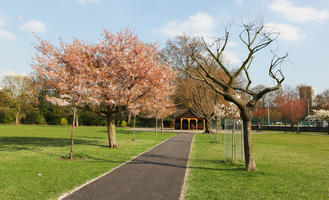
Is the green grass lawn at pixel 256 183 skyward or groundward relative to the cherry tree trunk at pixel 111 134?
groundward

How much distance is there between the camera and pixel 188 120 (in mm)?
50500

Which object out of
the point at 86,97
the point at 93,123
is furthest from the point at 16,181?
the point at 93,123

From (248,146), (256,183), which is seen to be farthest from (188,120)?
(256,183)

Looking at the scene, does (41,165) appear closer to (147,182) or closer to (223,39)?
(147,182)

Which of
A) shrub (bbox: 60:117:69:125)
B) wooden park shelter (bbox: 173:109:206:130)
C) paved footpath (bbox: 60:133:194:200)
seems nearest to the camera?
paved footpath (bbox: 60:133:194:200)

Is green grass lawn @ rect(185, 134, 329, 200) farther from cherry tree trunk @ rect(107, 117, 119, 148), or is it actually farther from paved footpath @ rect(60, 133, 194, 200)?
cherry tree trunk @ rect(107, 117, 119, 148)

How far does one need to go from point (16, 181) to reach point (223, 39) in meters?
8.64

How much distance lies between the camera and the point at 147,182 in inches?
290

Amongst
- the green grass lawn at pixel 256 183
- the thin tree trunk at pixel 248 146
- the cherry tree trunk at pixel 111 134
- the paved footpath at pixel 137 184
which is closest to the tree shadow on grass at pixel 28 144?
the cherry tree trunk at pixel 111 134

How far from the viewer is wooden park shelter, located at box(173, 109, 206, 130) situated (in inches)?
1959

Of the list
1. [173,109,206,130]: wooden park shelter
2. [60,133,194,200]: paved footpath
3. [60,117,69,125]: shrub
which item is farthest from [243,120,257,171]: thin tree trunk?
[60,117,69,125]: shrub

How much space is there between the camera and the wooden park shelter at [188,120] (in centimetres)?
4975

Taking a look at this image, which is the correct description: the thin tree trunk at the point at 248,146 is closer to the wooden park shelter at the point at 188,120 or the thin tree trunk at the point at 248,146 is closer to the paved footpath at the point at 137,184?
the paved footpath at the point at 137,184

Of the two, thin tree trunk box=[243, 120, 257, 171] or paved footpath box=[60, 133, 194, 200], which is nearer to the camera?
paved footpath box=[60, 133, 194, 200]
